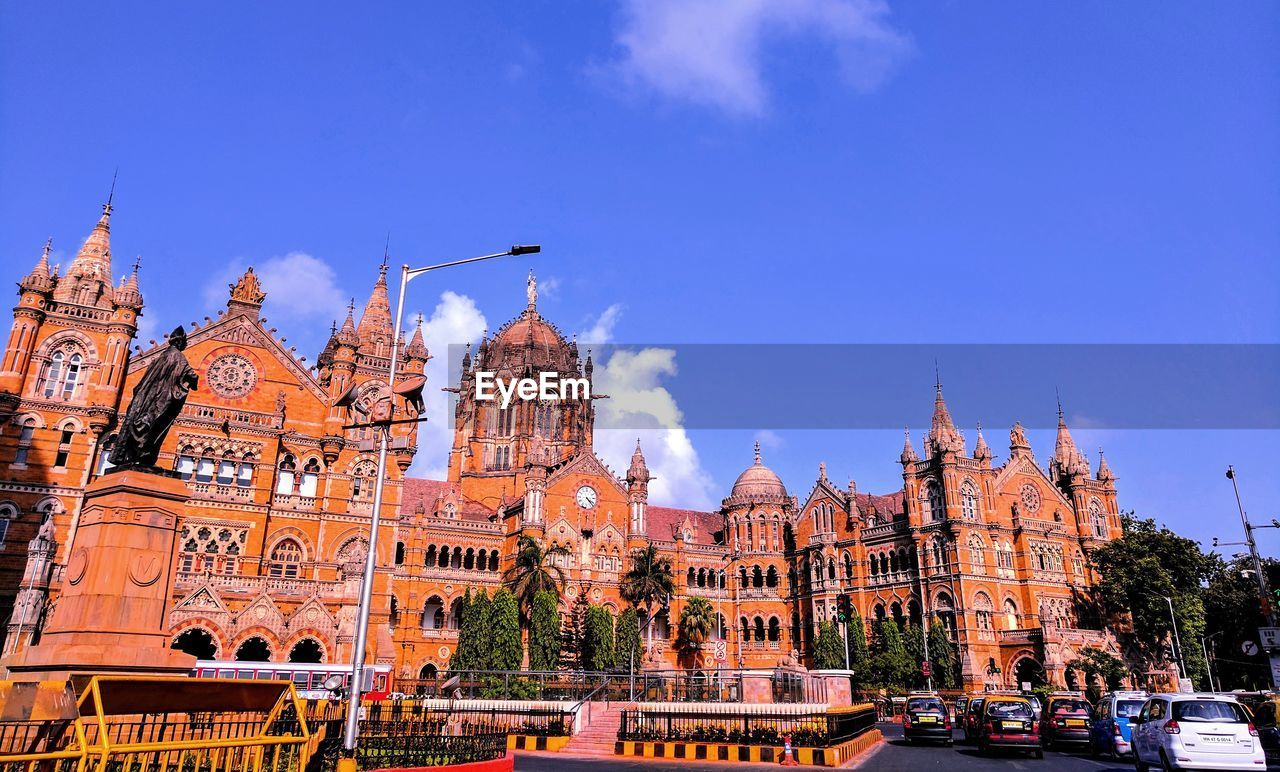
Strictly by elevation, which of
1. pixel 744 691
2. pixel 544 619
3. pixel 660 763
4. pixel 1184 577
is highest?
pixel 1184 577

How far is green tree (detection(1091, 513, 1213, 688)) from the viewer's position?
2311 inches

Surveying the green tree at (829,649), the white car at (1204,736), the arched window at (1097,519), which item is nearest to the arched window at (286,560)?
the green tree at (829,649)

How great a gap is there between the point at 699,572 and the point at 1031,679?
2632cm

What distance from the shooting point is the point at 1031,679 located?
5653cm

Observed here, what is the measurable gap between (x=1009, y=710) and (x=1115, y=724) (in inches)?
114

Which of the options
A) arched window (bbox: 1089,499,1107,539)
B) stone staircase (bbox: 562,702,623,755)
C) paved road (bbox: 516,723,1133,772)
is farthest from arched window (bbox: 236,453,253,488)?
→ arched window (bbox: 1089,499,1107,539)

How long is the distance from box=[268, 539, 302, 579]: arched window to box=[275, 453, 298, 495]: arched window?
3055mm

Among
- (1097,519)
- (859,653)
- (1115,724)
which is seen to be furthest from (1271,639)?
(1097,519)

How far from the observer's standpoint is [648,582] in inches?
2373

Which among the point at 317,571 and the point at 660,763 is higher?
the point at 317,571

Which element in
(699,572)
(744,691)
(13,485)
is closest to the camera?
(744,691)

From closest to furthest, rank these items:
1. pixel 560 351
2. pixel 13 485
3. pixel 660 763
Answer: pixel 660 763 < pixel 13 485 < pixel 560 351

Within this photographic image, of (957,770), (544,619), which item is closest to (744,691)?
(957,770)

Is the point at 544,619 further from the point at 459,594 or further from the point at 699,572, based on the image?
the point at 699,572
